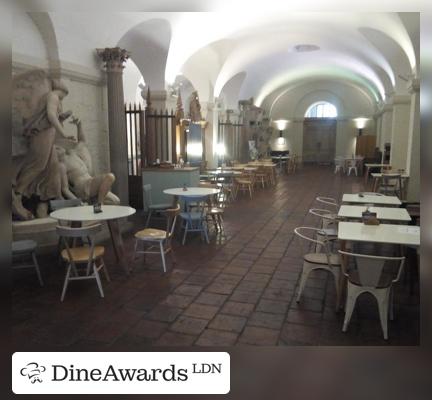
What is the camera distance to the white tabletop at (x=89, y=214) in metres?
4.08

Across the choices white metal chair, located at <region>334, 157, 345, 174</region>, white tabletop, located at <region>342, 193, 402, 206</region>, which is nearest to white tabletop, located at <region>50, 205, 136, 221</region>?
white tabletop, located at <region>342, 193, 402, 206</region>

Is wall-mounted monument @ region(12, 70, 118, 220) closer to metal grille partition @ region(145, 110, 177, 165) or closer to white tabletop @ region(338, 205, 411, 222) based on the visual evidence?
white tabletop @ region(338, 205, 411, 222)

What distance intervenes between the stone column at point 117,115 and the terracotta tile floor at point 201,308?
68.4 inches

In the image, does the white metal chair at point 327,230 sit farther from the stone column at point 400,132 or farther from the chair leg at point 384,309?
the stone column at point 400,132

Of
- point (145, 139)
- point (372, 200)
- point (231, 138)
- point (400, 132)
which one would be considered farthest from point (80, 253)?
point (231, 138)

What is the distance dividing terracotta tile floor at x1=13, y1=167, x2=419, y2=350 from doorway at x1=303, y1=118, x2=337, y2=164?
1752 centimetres

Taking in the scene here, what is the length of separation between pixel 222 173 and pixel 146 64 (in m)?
2.97

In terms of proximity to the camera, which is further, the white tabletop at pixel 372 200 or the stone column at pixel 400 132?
the stone column at pixel 400 132

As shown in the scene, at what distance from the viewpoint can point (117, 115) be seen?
647cm

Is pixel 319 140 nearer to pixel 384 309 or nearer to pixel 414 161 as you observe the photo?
pixel 414 161

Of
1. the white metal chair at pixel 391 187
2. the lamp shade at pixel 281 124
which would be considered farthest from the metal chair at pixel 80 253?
the lamp shade at pixel 281 124

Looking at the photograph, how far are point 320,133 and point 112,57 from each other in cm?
1734

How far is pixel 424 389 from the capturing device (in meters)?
2.45

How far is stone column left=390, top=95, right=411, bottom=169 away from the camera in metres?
10.2
